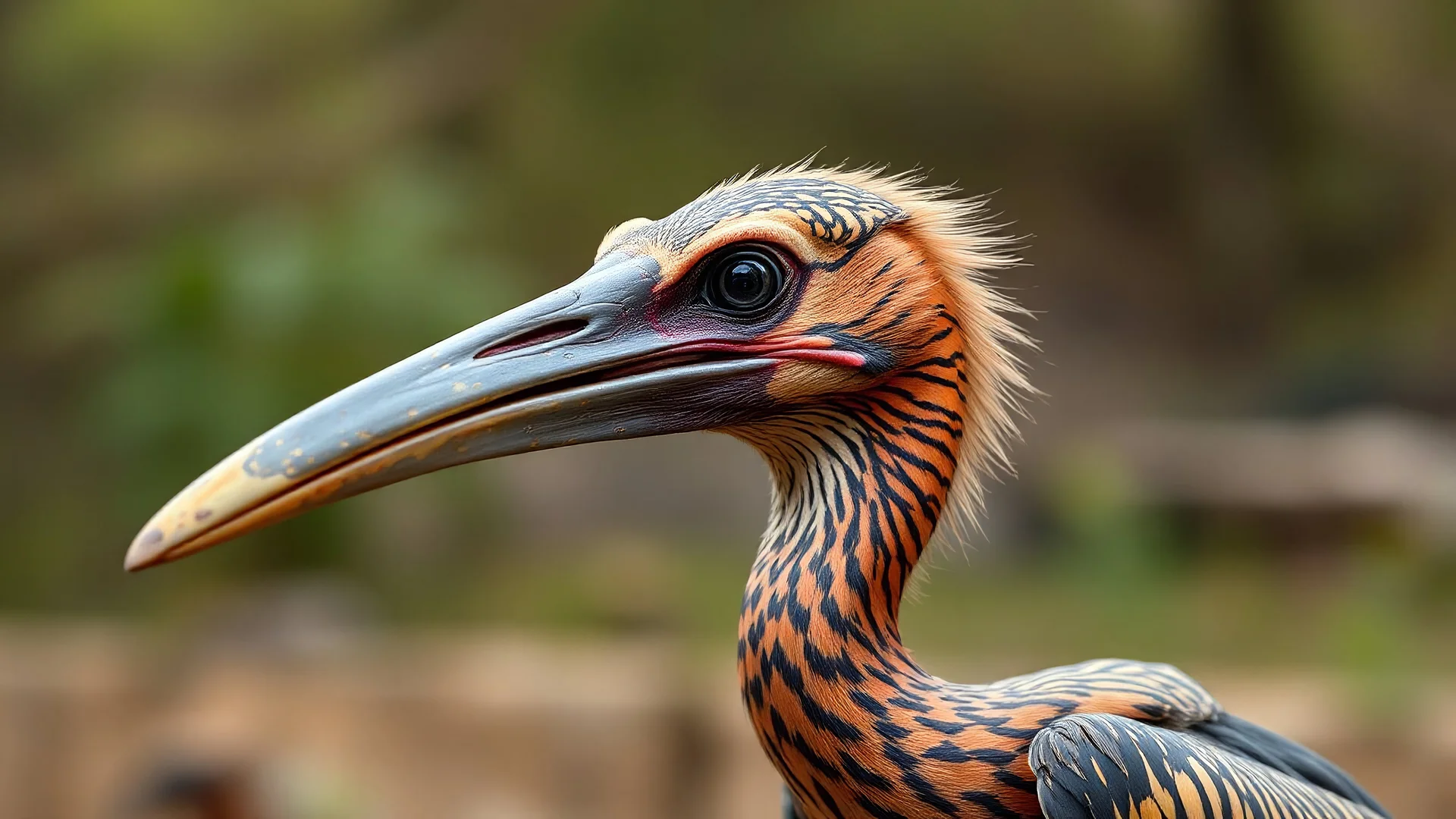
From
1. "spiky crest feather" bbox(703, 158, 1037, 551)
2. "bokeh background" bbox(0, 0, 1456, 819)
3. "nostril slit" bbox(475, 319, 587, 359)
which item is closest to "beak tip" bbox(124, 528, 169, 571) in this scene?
"nostril slit" bbox(475, 319, 587, 359)

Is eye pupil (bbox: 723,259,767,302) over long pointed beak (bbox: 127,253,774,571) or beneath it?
over

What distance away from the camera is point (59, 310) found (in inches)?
413

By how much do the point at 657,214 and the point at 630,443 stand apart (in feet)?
6.70

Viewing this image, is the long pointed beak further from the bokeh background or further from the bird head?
the bokeh background

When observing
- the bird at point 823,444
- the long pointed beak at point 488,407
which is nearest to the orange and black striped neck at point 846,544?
the bird at point 823,444

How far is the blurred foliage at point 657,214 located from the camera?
29.5 ft

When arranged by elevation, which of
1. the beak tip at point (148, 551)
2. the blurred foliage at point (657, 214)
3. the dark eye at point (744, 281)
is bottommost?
the beak tip at point (148, 551)

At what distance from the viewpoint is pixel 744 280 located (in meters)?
1.97

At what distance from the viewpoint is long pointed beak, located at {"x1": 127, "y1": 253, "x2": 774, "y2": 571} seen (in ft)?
5.98

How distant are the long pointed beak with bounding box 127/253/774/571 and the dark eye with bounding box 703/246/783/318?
0.24 ft

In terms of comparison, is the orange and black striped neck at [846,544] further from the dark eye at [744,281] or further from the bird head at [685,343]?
the dark eye at [744,281]

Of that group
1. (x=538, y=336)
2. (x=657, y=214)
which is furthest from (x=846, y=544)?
(x=657, y=214)

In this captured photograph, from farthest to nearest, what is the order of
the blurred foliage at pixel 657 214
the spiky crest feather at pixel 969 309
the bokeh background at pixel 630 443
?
the blurred foliage at pixel 657 214 → the bokeh background at pixel 630 443 → the spiky crest feather at pixel 969 309

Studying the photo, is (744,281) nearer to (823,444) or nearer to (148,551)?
(823,444)
